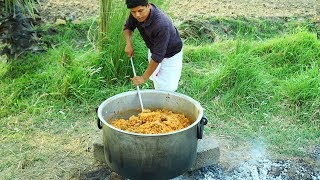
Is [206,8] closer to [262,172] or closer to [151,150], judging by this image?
[262,172]

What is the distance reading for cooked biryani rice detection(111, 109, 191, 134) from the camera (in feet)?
9.89

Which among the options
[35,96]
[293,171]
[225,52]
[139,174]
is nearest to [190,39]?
[225,52]

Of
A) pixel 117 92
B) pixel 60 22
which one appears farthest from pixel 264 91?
pixel 60 22

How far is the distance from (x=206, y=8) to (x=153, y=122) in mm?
4681

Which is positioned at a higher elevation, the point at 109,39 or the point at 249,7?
the point at 109,39

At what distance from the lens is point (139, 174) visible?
2.90 m

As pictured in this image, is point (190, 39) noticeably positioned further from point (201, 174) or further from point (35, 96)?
point (201, 174)

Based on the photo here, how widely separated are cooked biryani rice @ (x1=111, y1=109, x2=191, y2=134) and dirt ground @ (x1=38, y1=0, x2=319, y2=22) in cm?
383

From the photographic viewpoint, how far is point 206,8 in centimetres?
740

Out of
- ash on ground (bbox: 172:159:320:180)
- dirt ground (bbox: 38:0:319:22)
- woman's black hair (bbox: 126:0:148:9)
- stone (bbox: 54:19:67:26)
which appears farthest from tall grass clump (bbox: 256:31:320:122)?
stone (bbox: 54:19:67:26)

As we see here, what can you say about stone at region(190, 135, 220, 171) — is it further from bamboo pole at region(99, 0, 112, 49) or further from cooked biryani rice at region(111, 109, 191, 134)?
bamboo pole at region(99, 0, 112, 49)

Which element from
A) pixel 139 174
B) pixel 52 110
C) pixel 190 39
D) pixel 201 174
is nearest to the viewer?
pixel 139 174

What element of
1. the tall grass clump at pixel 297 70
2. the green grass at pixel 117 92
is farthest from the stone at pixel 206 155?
the tall grass clump at pixel 297 70

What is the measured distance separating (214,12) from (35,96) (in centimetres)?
368
